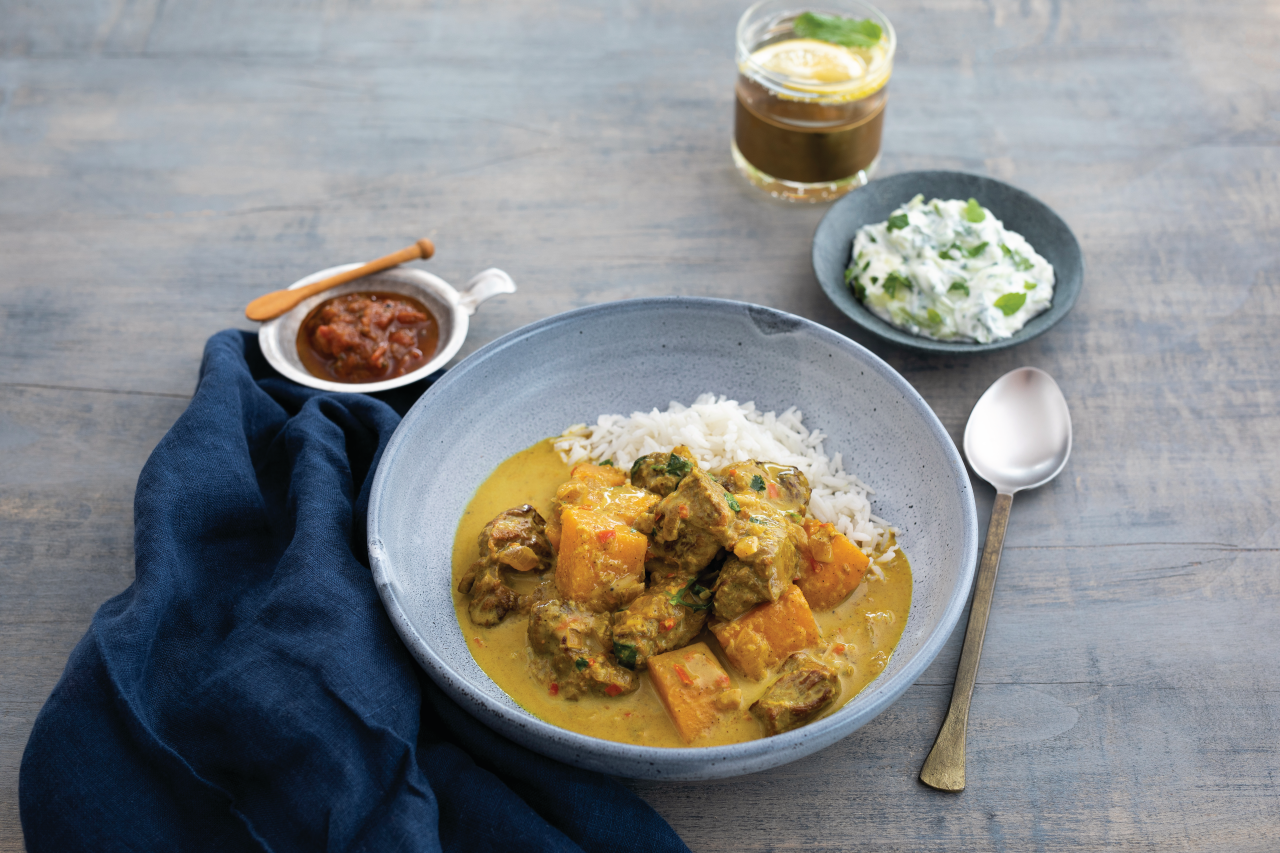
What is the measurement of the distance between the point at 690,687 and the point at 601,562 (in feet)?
1.33

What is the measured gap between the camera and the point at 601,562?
2.72 m

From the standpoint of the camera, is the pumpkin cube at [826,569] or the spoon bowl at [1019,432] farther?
the spoon bowl at [1019,432]

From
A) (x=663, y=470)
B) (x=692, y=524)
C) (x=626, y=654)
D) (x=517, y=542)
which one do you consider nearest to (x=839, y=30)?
(x=663, y=470)

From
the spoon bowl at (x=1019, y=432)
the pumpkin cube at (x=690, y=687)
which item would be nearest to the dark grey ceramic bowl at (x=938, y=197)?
the spoon bowl at (x=1019, y=432)

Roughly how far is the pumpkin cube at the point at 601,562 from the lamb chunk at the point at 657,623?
50mm

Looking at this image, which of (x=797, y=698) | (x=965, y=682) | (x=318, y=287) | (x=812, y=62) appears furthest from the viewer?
(x=812, y=62)

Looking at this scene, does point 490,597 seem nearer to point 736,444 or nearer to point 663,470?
point 663,470

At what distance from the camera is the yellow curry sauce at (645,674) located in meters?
2.58

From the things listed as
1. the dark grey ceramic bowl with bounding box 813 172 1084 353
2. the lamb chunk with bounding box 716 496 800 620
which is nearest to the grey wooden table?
the dark grey ceramic bowl with bounding box 813 172 1084 353

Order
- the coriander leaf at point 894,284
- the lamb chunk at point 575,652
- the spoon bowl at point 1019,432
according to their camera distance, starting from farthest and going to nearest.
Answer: the coriander leaf at point 894,284
the spoon bowl at point 1019,432
the lamb chunk at point 575,652

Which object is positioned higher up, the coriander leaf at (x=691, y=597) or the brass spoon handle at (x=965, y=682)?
the coriander leaf at (x=691, y=597)

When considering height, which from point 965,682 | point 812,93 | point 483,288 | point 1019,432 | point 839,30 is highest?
point 839,30

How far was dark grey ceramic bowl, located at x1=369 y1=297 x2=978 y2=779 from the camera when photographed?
2383 mm

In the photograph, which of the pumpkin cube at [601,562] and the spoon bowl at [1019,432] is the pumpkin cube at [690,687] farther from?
the spoon bowl at [1019,432]
